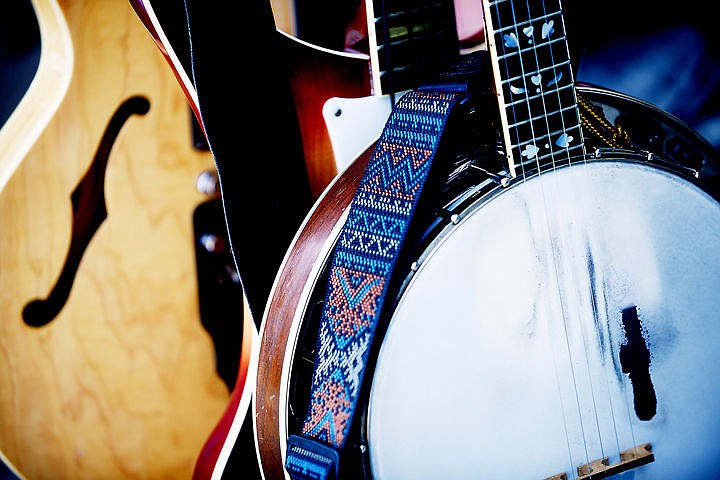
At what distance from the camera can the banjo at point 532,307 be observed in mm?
485

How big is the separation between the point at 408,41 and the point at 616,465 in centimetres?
42

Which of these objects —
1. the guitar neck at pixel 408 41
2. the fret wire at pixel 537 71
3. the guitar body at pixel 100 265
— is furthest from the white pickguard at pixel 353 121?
the guitar body at pixel 100 265

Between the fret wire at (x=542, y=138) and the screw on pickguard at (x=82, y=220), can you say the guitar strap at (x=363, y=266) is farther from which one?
the screw on pickguard at (x=82, y=220)

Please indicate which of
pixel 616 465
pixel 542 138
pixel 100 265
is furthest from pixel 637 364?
pixel 100 265

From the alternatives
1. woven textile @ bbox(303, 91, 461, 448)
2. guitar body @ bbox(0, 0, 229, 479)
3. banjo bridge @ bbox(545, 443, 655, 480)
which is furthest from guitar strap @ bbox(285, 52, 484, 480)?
guitar body @ bbox(0, 0, 229, 479)

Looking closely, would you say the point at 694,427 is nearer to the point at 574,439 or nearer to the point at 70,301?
the point at 574,439

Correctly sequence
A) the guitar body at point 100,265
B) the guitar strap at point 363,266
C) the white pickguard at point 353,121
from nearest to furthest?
the guitar strap at point 363,266, the white pickguard at point 353,121, the guitar body at point 100,265

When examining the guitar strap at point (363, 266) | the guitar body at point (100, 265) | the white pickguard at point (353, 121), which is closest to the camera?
the guitar strap at point (363, 266)

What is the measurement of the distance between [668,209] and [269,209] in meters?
0.36

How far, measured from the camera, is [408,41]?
0.57m

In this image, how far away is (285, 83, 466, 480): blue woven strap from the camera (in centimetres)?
46

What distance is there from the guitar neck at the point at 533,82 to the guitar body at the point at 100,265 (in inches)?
17.4

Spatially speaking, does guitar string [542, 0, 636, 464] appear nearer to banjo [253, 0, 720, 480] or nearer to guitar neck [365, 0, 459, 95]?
banjo [253, 0, 720, 480]

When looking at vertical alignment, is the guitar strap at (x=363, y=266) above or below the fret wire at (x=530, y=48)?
below
